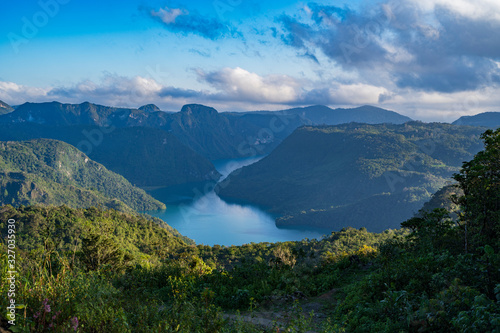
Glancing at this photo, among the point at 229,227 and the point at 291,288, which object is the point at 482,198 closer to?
the point at 291,288

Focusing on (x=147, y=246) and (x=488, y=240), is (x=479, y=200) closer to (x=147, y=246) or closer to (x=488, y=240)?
(x=488, y=240)

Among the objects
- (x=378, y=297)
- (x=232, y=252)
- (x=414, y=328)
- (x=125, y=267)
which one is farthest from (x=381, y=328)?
(x=232, y=252)

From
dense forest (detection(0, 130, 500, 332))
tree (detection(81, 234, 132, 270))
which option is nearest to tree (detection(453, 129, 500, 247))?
dense forest (detection(0, 130, 500, 332))

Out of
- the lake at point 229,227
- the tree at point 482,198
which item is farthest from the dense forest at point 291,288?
the lake at point 229,227

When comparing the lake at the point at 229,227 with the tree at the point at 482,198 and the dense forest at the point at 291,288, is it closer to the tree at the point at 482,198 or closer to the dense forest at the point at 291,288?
the dense forest at the point at 291,288

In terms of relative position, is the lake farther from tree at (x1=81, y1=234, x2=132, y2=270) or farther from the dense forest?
the dense forest

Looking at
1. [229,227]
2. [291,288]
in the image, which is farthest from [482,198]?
[229,227]
